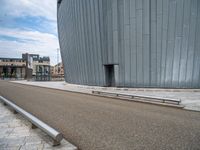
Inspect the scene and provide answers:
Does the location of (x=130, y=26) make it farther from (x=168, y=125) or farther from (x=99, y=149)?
(x=99, y=149)

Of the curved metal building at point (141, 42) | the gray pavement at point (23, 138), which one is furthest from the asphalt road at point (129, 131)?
the curved metal building at point (141, 42)

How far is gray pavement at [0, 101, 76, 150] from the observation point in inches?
171

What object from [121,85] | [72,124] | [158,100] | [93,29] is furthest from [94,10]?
[72,124]

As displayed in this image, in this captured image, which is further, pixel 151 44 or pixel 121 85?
pixel 121 85

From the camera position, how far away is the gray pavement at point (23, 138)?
433 centimetres

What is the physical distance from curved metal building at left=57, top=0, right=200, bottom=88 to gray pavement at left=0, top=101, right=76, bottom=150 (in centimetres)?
1362

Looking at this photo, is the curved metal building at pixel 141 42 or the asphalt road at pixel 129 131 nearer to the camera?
the asphalt road at pixel 129 131

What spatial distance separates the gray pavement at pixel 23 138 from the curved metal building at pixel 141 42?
44.7 feet

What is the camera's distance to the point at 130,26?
60.7ft

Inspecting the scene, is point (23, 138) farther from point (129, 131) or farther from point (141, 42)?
point (141, 42)

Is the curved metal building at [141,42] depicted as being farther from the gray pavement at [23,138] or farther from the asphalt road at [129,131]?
the gray pavement at [23,138]

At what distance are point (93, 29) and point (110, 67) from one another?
4.93 meters

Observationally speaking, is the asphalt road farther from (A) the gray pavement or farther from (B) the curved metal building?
(B) the curved metal building

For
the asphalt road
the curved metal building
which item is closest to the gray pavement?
the asphalt road
